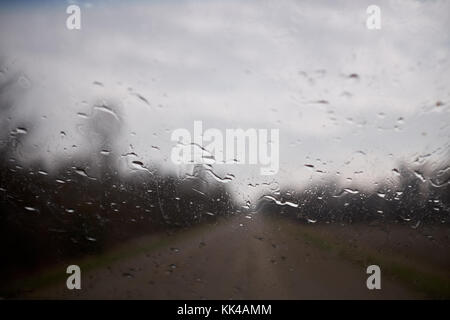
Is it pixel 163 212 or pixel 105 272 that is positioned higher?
pixel 163 212

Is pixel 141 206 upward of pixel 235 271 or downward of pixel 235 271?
upward

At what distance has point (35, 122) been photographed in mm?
3660

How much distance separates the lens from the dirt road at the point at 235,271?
11.1ft

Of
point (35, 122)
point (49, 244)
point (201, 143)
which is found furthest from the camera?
point (201, 143)

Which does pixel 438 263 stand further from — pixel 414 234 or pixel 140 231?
pixel 140 231

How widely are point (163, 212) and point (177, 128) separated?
93 centimetres

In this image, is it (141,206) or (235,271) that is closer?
(141,206)

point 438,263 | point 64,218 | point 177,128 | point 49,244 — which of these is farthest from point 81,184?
point 438,263

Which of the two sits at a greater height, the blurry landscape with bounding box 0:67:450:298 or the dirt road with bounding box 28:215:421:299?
the blurry landscape with bounding box 0:67:450:298

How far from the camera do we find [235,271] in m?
4.10

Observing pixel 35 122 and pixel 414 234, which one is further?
pixel 414 234

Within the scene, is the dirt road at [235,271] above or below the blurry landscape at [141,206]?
below

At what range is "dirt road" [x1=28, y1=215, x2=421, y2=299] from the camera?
3.37 metres

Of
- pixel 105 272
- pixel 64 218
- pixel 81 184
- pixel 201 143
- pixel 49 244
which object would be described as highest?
pixel 201 143
